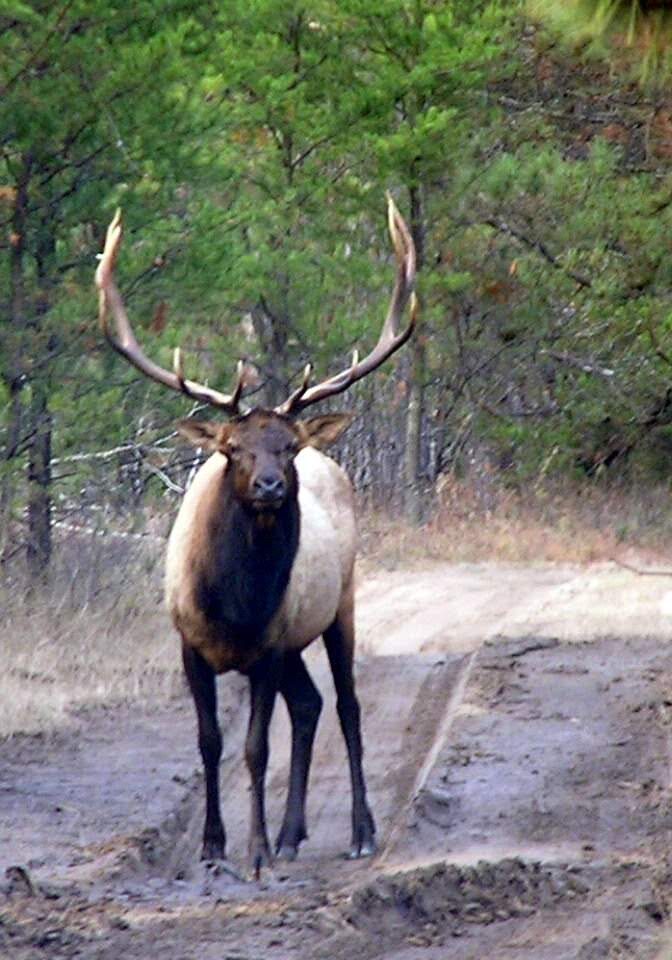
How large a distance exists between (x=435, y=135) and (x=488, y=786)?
45.5 feet

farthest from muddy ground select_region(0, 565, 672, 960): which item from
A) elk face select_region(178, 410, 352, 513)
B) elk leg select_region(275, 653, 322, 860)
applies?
elk face select_region(178, 410, 352, 513)

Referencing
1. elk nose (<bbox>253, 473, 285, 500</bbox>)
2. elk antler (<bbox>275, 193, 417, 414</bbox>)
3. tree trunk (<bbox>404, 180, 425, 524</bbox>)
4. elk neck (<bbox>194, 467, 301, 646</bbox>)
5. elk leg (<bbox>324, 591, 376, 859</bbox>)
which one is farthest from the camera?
tree trunk (<bbox>404, 180, 425, 524</bbox>)

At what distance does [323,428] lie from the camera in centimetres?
1012

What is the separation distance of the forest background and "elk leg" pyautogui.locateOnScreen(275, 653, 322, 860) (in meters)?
4.78

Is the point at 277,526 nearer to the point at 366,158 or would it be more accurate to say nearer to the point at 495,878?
the point at 495,878

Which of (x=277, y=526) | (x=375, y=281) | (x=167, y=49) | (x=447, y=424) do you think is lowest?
(x=447, y=424)

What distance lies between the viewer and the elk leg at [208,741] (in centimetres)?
965

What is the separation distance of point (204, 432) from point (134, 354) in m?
1.07

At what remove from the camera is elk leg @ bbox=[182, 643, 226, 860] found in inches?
380

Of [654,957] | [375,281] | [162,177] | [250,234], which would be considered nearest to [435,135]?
[375,281]

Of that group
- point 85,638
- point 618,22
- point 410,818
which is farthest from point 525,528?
point 618,22

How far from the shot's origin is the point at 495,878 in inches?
332

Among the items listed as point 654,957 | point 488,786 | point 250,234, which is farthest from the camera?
point 250,234

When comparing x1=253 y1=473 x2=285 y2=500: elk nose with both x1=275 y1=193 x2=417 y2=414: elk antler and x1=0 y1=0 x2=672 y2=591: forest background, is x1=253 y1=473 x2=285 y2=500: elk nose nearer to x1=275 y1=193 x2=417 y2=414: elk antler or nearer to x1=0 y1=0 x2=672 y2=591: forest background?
x1=275 y1=193 x2=417 y2=414: elk antler
